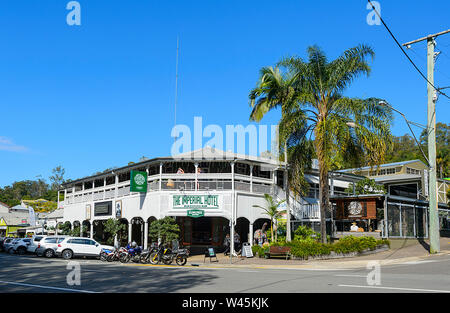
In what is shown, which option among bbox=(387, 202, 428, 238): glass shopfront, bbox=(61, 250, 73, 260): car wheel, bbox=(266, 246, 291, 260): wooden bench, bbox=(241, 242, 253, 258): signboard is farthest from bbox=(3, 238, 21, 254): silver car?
bbox=(387, 202, 428, 238): glass shopfront

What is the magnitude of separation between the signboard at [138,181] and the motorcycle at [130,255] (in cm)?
680

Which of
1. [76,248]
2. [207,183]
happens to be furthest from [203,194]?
[76,248]

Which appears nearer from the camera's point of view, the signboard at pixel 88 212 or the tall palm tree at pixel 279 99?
the tall palm tree at pixel 279 99

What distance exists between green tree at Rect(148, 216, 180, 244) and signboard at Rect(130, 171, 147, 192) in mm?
3506

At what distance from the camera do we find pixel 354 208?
28.2 m

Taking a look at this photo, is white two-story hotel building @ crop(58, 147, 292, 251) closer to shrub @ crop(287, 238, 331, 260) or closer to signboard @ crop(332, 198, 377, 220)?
signboard @ crop(332, 198, 377, 220)

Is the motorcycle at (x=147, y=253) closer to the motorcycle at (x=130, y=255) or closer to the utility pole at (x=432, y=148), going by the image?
the motorcycle at (x=130, y=255)

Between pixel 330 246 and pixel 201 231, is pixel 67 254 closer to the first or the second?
pixel 201 231

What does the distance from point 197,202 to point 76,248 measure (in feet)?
28.6

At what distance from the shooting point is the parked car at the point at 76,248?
98.2ft

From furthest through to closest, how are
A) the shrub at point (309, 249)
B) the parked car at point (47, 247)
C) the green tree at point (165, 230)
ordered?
1. the parked car at point (47, 247)
2. the green tree at point (165, 230)
3. the shrub at point (309, 249)

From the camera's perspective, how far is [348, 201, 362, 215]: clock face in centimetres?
2786

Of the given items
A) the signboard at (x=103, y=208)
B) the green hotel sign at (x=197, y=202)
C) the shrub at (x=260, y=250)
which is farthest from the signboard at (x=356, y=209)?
the signboard at (x=103, y=208)
